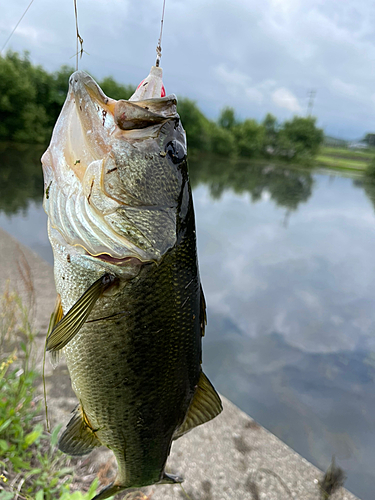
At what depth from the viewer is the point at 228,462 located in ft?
9.93

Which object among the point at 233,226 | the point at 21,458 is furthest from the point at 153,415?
the point at 233,226

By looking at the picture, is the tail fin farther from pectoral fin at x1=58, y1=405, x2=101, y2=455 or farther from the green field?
the green field

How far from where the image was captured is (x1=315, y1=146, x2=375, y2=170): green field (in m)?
60.7

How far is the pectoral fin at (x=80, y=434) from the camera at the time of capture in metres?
1.30

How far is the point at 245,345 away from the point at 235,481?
313 centimetres

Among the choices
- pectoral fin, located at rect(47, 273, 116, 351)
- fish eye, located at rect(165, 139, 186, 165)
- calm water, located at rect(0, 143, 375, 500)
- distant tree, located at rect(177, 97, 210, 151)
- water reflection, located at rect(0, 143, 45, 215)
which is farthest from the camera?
distant tree, located at rect(177, 97, 210, 151)

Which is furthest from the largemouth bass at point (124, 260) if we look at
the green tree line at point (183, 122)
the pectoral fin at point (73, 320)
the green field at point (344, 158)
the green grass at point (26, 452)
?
the green field at point (344, 158)

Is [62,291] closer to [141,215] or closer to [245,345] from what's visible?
[141,215]

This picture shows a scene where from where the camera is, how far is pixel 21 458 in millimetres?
2479

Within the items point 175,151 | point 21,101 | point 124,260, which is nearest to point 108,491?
point 124,260

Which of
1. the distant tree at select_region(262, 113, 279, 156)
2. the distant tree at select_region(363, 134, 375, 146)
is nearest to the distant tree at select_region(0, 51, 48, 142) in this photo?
the distant tree at select_region(262, 113, 279, 156)

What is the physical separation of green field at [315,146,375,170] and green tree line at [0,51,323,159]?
2.72 meters

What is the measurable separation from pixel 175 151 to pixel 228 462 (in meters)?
3.13

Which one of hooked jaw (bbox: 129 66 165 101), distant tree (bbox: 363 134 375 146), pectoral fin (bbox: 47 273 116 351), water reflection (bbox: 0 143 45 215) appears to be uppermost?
distant tree (bbox: 363 134 375 146)
